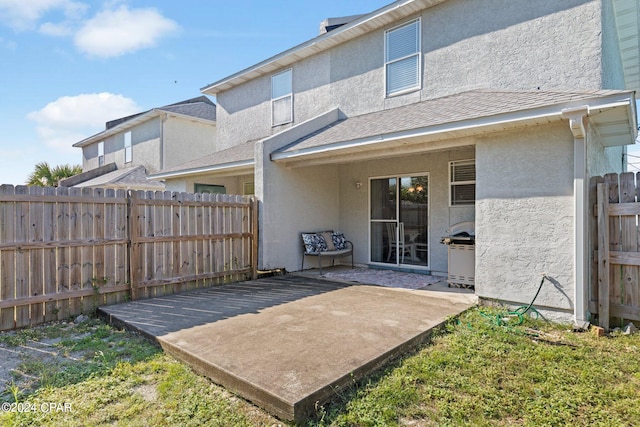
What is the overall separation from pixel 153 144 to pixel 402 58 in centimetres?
1339

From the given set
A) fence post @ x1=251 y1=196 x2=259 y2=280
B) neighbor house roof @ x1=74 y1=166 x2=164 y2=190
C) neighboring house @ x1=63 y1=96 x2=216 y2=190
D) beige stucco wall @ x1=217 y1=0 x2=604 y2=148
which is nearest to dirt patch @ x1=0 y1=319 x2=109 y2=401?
fence post @ x1=251 y1=196 x2=259 y2=280

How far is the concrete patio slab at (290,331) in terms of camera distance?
3.02 meters

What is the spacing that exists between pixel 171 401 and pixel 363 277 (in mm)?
5675

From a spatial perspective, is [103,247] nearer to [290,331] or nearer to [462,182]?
[290,331]

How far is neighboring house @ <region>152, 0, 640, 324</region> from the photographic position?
16.5ft

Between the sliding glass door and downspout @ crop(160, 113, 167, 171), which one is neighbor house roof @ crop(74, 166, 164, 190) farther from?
the sliding glass door

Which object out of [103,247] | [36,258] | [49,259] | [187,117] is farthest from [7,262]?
[187,117]

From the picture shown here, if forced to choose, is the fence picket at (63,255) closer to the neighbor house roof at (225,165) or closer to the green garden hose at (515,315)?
the neighbor house roof at (225,165)

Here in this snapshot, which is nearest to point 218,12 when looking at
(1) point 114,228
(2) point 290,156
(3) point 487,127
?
(2) point 290,156

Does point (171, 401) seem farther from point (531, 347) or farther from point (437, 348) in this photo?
point (531, 347)

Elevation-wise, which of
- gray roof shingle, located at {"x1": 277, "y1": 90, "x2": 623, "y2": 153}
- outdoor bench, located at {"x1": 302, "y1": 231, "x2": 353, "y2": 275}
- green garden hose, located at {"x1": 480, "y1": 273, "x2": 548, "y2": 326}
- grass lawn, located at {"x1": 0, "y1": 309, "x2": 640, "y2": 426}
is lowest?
grass lawn, located at {"x1": 0, "y1": 309, "x2": 640, "y2": 426}

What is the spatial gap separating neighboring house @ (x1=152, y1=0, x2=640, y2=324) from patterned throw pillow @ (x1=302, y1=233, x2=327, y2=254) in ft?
1.03

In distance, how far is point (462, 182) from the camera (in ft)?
25.9

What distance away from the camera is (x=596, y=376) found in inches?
132
